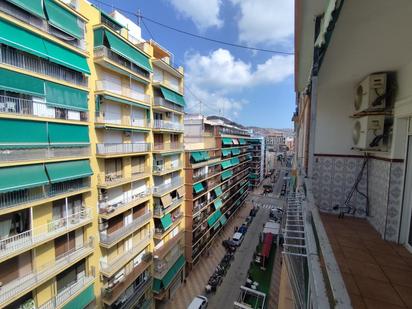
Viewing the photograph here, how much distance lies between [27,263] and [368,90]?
10.8 m

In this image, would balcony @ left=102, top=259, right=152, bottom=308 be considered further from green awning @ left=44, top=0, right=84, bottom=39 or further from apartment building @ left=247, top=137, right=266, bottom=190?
apartment building @ left=247, top=137, right=266, bottom=190

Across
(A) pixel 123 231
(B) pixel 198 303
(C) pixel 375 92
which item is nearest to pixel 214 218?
(B) pixel 198 303

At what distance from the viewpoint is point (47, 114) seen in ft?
22.6

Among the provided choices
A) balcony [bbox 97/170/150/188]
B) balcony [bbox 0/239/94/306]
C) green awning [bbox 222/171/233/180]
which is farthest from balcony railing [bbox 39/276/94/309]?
green awning [bbox 222/171/233/180]

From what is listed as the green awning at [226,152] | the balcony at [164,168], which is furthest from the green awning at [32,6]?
the green awning at [226,152]

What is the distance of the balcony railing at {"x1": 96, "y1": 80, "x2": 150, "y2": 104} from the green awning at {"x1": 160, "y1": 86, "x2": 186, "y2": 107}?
1391 mm

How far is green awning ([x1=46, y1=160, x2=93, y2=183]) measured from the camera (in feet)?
22.8

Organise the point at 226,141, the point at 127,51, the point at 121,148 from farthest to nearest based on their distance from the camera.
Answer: the point at 226,141
the point at 121,148
the point at 127,51

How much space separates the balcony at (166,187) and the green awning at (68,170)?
5.22m

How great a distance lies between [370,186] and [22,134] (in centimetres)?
944

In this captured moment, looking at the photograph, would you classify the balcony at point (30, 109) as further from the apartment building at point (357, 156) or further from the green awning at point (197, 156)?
the green awning at point (197, 156)

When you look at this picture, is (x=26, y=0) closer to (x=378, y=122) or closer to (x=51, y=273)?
(x=51, y=273)

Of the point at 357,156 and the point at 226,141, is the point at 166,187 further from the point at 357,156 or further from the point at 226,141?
the point at 226,141

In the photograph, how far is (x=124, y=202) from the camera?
1062 cm
